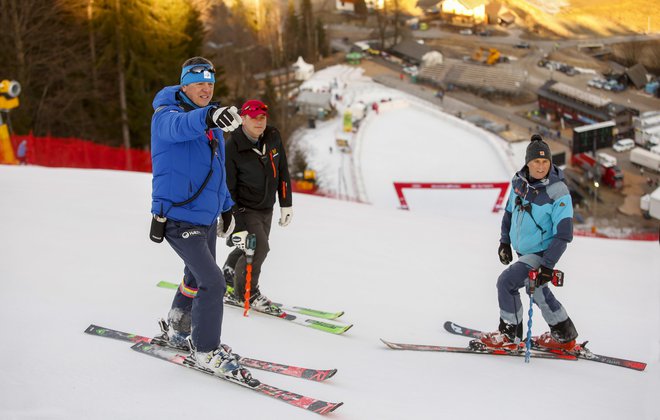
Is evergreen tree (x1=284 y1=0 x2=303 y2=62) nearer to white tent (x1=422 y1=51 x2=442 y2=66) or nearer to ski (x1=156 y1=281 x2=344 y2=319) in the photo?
white tent (x1=422 y1=51 x2=442 y2=66)

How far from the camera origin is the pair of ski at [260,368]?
3.79 meters

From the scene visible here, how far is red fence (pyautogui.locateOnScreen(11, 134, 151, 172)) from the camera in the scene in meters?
16.7

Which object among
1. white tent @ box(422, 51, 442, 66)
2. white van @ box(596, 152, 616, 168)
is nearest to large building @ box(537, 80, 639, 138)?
white van @ box(596, 152, 616, 168)

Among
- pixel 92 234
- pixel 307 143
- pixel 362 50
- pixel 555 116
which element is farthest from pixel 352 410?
pixel 362 50

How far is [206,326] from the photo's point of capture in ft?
13.3

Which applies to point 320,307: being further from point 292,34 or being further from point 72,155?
point 292,34

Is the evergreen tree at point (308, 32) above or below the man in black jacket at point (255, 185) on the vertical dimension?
above

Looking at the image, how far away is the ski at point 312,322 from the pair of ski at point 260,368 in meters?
1.06

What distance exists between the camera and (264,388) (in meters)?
3.97

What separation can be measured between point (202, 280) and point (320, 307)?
7.73 feet

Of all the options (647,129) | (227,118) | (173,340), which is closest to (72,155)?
(173,340)

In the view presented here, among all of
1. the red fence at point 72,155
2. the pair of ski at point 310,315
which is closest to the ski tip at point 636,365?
the pair of ski at point 310,315

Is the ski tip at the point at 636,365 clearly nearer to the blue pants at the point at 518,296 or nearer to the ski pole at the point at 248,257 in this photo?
the blue pants at the point at 518,296

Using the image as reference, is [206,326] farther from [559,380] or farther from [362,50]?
[362,50]
